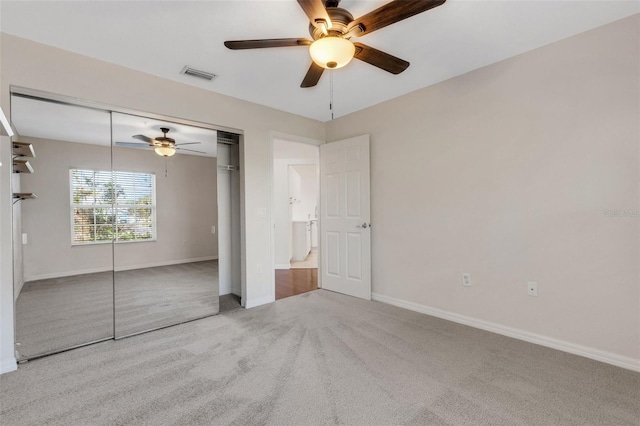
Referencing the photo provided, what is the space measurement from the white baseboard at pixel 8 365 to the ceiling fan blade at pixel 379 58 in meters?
3.29

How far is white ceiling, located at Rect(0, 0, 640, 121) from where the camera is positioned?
1894 millimetres

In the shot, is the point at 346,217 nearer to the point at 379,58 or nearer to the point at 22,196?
the point at 379,58

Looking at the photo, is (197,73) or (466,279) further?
(466,279)

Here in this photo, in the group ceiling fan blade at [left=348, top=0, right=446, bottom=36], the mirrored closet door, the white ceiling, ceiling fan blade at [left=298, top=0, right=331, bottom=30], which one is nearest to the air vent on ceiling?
the white ceiling

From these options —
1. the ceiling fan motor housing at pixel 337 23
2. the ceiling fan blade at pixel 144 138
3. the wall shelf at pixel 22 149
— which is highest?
the ceiling fan motor housing at pixel 337 23

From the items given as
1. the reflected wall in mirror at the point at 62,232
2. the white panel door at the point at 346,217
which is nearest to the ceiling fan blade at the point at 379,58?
the white panel door at the point at 346,217

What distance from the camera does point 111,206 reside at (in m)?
2.73

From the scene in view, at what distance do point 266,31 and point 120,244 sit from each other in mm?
2311

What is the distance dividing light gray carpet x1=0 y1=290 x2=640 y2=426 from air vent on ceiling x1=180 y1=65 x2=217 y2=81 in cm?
246

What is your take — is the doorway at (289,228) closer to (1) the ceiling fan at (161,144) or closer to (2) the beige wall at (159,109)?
(2) the beige wall at (159,109)

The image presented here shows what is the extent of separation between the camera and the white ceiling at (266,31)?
189 centimetres

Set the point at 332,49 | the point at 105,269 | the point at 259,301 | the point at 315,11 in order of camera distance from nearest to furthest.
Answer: the point at 315,11 → the point at 332,49 → the point at 105,269 → the point at 259,301

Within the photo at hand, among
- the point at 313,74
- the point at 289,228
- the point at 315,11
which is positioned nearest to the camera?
the point at 315,11

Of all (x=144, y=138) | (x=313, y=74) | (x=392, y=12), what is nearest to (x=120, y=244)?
(x=144, y=138)
